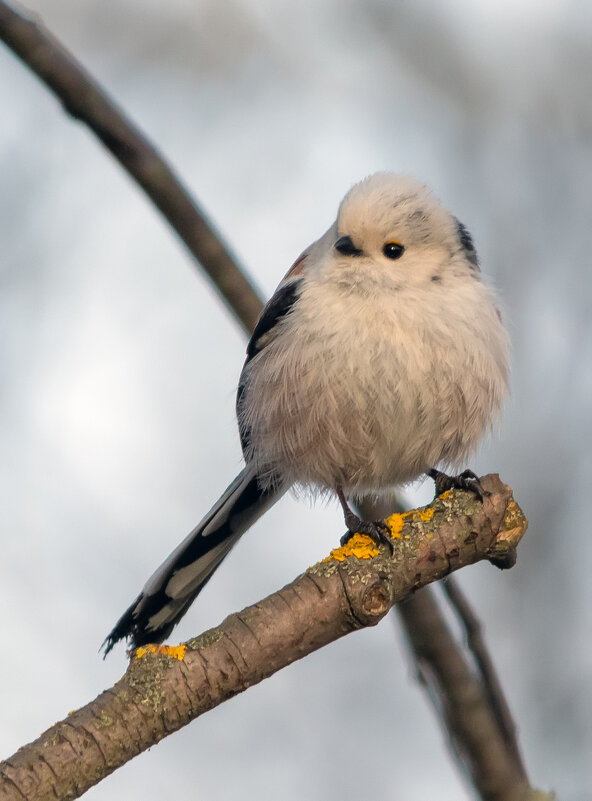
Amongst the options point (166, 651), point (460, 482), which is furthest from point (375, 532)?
point (166, 651)

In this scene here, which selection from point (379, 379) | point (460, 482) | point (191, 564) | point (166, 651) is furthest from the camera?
point (191, 564)

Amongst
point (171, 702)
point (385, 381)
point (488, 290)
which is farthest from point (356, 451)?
point (171, 702)

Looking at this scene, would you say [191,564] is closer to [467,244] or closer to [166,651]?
Result: [166,651]

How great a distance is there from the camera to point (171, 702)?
7.00ft

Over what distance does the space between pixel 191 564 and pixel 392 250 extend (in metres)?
1.43

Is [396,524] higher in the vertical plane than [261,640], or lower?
higher

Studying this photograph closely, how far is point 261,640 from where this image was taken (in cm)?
226

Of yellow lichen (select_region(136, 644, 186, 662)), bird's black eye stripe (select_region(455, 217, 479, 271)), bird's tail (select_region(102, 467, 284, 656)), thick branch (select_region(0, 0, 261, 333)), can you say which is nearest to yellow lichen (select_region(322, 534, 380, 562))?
yellow lichen (select_region(136, 644, 186, 662))

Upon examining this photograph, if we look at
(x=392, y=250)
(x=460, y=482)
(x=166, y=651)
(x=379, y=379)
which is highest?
(x=392, y=250)

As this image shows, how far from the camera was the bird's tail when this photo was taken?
10.0 ft

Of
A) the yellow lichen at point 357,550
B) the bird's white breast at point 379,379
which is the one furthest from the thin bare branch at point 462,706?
the bird's white breast at point 379,379

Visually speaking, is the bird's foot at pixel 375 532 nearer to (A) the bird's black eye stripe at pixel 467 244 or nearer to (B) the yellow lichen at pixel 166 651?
(B) the yellow lichen at pixel 166 651

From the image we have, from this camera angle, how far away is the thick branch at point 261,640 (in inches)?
77.8

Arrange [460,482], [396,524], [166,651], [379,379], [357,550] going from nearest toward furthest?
1. [166,651]
2. [357,550]
3. [396,524]
4. [460,482]
5. [379,379]
